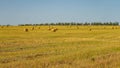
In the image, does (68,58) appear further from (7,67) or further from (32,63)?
(7,67)

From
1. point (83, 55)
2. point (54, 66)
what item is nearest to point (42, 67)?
point (54, 66)

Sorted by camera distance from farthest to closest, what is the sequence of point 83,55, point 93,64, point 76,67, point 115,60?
point 83,55, point 115,60, point 93,64, point 76,67

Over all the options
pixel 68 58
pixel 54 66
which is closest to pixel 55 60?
pixel 68 58

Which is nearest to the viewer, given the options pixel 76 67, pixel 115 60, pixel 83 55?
pixel 76 67

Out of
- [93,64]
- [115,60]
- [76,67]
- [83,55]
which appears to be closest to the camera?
[76,67]

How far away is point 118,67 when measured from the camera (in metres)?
12.7

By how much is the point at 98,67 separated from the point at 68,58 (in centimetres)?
317

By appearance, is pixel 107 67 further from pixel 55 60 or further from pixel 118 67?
pixel 55 60

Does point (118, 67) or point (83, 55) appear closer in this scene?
point (118, 67)

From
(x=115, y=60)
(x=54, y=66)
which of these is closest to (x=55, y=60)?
(x=54, y=66)

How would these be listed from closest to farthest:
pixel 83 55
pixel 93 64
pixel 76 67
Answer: pixel 76 67 → pixel 93 64 → pixel 83 55

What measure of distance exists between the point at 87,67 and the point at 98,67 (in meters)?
0.47

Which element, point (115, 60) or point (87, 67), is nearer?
point (87, 67)

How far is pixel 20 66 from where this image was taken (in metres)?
12.8
